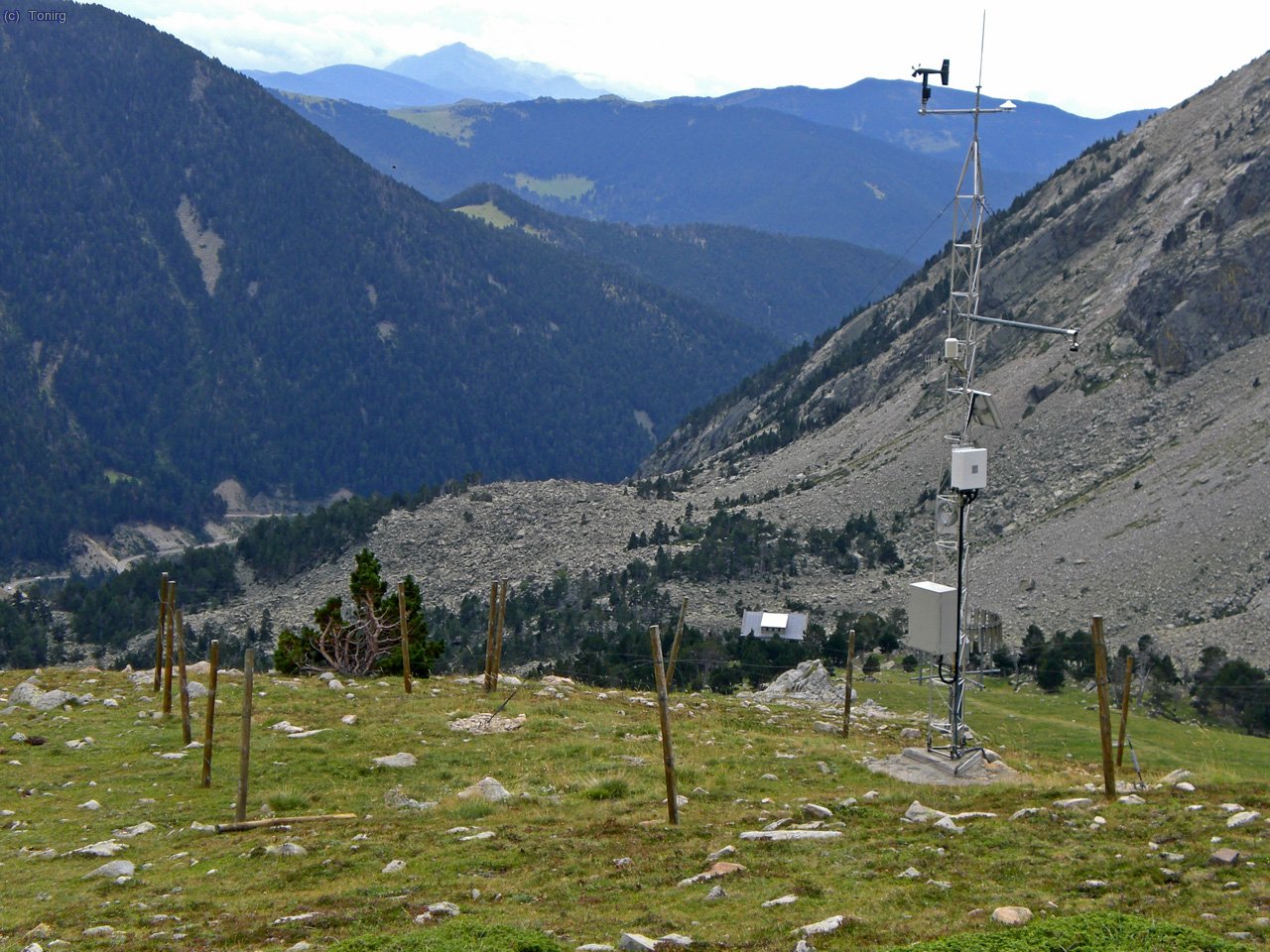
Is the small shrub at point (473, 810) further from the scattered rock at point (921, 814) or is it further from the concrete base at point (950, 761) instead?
the concrete base at point (950, 761)

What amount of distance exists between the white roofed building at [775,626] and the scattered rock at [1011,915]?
1786 inches

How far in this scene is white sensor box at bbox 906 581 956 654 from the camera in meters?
22.0

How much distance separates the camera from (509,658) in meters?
63.4

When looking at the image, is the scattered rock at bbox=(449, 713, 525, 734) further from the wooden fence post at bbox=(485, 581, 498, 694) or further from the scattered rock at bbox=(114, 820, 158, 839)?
the scattered rock at bbox=(114, 820, 158, 839)

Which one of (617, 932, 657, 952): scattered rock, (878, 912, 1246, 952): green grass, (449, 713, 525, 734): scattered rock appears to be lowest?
(449, 713, 525, 734): scattered rock

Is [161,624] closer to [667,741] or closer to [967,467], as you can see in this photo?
[667,741]

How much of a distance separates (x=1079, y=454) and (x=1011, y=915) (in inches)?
2618

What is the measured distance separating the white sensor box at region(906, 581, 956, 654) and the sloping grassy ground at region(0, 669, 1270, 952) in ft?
7.88

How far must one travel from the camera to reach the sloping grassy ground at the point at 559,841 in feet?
44.7

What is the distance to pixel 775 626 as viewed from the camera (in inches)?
2363

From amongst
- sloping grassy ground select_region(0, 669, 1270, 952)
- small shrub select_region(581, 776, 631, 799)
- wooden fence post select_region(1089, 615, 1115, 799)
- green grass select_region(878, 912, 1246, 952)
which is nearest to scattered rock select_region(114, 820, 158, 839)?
sloping grassy ground select_region(0, 669, 1270, 952)

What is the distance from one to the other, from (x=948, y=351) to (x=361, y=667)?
65.6 feet

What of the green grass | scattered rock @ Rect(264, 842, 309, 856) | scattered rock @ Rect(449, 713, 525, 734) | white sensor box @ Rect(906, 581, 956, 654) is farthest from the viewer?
scattered rock @ Rect(449, 713, 525, 734)

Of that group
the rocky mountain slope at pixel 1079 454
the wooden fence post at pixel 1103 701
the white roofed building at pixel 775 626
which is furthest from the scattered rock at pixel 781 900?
the white roofed building at pixel 775 626
